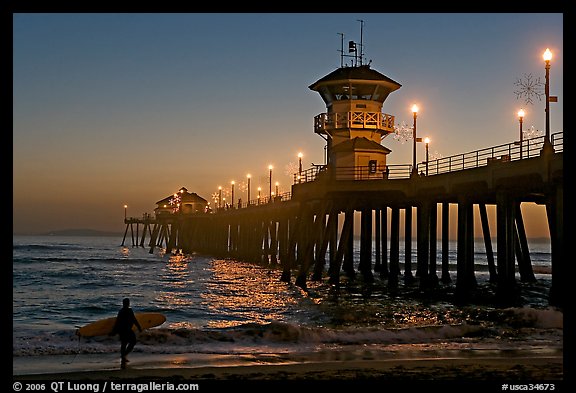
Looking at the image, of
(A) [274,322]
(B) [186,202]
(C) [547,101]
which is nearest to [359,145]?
(A) [274,322]

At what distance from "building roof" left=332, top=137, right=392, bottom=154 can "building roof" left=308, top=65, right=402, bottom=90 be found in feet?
12.6

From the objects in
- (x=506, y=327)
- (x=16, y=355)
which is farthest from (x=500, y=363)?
(x=16, y=355)

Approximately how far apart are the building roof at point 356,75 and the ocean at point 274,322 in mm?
11242

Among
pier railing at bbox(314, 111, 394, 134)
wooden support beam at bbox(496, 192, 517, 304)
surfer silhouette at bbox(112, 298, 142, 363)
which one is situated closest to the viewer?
surfer silhouette at bbox(112, 298, 142, 363)

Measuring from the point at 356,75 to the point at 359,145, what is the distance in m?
4.56

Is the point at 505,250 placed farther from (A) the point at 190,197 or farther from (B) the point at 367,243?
(A) the point at 190,197

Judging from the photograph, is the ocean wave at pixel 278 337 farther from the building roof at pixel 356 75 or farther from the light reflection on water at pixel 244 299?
the building roof at pixel 356 75

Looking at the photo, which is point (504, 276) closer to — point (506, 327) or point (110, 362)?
point (506, 327)

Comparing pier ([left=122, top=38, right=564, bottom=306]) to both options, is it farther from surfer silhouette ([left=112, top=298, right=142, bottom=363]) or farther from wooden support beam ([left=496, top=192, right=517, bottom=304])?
surfer silhouette ([left=112, top=298, right=142, bottom=363])

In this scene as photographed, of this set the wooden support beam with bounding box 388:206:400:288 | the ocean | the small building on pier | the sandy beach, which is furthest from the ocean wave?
the small building on pier

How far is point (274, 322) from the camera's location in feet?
70.7

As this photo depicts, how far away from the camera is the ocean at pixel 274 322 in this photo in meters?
15.9

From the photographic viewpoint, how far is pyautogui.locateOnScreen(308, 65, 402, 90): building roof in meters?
37.6

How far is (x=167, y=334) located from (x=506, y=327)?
9.64 metres
